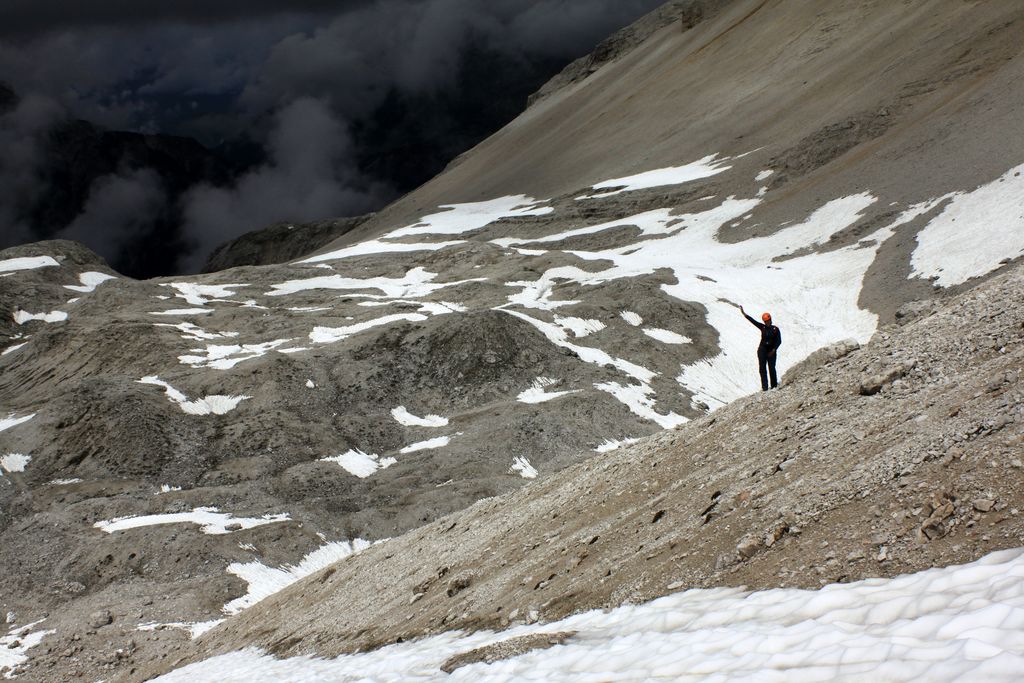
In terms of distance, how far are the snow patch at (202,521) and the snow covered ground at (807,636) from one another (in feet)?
67.5

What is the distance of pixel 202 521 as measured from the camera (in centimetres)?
3014

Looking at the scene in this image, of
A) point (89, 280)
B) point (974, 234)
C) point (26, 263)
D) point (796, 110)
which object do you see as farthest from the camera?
point (796, 110)

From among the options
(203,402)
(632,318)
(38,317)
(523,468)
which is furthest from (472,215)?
(523,468)

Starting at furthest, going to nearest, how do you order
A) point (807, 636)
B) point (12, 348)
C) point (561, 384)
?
point (12, 348), point (561, 384), point (807, 636)

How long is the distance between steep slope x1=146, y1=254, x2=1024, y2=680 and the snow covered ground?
47 cm

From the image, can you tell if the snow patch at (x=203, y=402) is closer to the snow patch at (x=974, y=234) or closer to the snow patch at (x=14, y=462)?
the snow patch at (x=14, y=462)

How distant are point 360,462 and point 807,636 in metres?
31.2

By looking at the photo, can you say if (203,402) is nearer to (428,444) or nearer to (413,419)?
(413,419)

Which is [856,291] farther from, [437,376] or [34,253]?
[34,253]

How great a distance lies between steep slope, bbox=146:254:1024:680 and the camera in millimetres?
8797

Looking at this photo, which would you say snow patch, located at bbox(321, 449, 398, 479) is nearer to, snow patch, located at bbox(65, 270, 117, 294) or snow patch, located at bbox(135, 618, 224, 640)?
snow patch, located at bbox(135, 618, 224, 640)

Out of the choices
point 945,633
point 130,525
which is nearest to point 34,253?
point 130,525

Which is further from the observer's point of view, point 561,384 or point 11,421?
point 561,384

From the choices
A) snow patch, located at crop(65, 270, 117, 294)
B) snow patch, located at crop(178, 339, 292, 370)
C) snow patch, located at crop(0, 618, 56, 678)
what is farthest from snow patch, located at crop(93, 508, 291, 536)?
snow patch, located at crop(65, 270, 117, 294)
